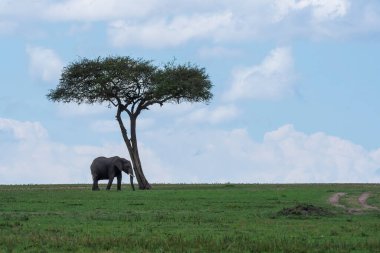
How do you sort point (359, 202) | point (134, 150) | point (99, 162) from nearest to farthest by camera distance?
point (359, 202) → point (99, 162) → point (134, 150)

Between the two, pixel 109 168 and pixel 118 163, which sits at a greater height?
pixel 118 163

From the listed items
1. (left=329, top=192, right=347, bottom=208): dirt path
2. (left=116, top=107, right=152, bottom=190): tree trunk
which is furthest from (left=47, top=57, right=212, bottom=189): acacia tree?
(left=329, top=192, right=347, bottom=208): dirt path

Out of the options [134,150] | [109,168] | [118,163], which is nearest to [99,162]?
[109,168]

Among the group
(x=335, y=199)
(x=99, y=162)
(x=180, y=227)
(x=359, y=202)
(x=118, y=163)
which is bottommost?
(x=180, y=227)

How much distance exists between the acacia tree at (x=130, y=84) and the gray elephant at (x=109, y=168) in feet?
17.4

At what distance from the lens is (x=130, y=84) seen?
81000mm

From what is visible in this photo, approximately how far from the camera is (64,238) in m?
26.5

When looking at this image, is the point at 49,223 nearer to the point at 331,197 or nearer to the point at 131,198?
the point at 131,198

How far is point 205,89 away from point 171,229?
53.3 meters

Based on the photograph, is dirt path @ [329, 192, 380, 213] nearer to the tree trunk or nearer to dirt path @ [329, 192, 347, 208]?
dirt path @ [329, 192, 347, 208]

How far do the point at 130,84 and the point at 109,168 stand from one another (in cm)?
995

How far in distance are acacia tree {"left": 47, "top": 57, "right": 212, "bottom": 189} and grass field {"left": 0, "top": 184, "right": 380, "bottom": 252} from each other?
1237 inches

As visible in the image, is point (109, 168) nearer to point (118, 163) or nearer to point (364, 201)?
point (118, 163)

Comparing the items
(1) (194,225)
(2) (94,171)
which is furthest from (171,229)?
(2) (94,171)
